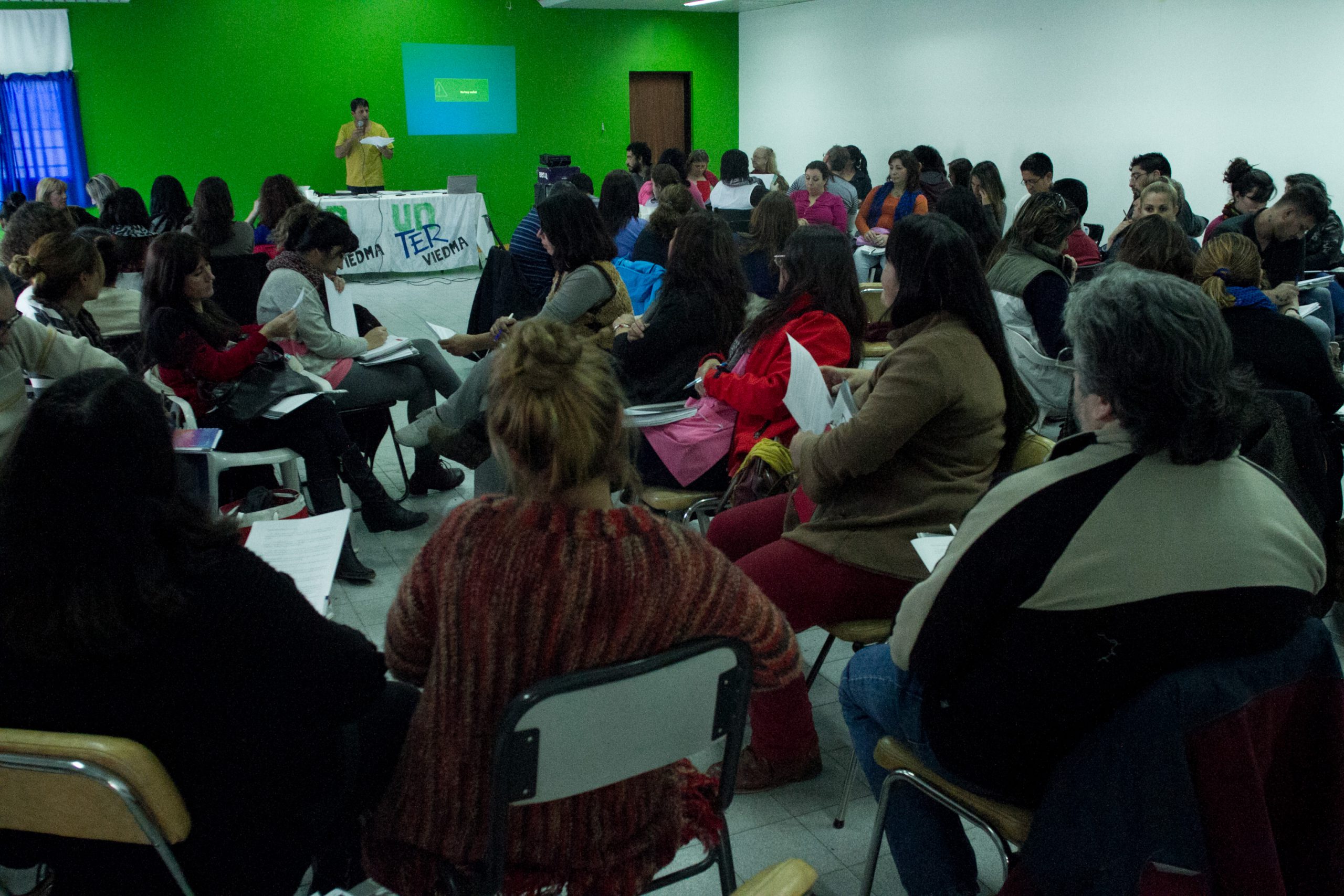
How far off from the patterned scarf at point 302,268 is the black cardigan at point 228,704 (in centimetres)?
256

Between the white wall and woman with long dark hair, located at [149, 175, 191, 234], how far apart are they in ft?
24.5

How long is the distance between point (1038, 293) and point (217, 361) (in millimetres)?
2865

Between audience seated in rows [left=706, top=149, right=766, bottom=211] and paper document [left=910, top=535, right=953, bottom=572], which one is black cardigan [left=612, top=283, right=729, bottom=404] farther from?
audience seated in rows [left=706, top=149, right=766, bottom=211]

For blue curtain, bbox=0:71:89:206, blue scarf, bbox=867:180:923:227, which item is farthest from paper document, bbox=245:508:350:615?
blue curtain, bbox=0:71:89:206

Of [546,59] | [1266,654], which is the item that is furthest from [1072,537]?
[546,59]

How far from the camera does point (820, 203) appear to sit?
25.2 feet

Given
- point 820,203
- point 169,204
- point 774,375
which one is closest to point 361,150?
point 169,204

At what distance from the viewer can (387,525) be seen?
3.73m

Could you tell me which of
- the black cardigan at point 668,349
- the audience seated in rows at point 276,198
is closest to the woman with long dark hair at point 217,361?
the black cardigan at point 668,349

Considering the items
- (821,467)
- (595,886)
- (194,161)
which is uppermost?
(194,161)

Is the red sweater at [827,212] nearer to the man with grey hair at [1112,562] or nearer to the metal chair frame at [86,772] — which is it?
the man with grey hair at [1112,562]

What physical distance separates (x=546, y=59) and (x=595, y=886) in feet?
40.9

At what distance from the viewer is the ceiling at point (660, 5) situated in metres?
12.2

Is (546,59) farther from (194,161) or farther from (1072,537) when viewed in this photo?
(1072,537)
